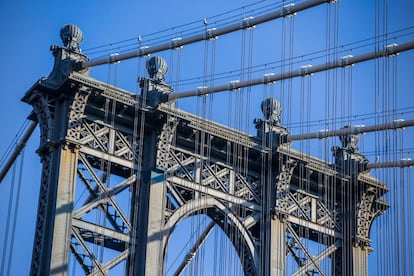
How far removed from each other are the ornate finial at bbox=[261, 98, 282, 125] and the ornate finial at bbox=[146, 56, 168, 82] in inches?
202

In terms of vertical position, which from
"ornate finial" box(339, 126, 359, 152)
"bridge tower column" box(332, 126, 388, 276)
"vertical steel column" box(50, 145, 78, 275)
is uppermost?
"ornate finial" box(339, 126, 359, 152)

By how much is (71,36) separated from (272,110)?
882cm

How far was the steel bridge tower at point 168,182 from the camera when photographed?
47625 millimetres

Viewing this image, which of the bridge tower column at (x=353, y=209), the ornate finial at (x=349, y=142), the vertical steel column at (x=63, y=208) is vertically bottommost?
the vertical steel column at (x=63, y=208)

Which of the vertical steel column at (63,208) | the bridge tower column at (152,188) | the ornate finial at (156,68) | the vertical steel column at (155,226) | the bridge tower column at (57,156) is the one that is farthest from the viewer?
the ornate finial at (156,68)

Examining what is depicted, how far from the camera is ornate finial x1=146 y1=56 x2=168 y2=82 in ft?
166

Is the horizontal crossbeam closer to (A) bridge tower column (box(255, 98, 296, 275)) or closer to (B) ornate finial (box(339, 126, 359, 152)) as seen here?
(A) bridge tower column (box(255, 98, 296, 275))

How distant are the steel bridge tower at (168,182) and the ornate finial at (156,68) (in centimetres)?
5

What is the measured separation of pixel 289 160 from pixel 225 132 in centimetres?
303

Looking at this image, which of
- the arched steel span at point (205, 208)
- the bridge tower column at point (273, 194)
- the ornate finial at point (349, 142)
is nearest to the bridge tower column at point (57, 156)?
the arched steel span at point (205, 208)

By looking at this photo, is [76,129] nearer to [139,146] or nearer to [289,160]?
[139,146]

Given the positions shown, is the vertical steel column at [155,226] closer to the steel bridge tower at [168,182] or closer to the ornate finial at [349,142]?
the steel bridge tower at [168,182]

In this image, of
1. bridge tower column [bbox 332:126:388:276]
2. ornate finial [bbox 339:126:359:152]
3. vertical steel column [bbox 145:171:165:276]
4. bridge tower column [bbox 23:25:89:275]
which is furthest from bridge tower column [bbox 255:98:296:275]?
bridge tower column [bbox 23:25:89:275]

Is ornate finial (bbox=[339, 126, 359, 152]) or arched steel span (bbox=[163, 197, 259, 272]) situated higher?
ornate finial (bbox=[339, 126, 359, 152])
